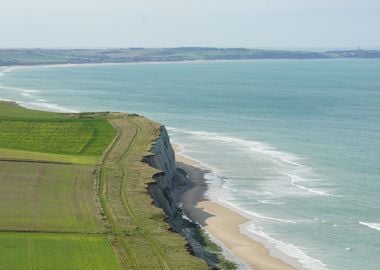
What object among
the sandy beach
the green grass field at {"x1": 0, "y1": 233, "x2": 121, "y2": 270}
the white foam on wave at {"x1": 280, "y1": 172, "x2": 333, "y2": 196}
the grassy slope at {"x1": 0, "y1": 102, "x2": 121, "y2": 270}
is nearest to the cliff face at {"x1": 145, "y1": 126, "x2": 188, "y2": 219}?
the sandy beach

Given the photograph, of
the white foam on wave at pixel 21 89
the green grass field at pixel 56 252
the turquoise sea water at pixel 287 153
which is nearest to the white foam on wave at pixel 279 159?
the turquoise sea water at pixel 287 153

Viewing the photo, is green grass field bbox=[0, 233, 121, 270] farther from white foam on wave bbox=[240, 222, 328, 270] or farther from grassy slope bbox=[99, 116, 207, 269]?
white foam on wave bbox=[240, 222, 328, 270]

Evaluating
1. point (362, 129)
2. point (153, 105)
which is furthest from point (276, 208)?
point (153, 105)

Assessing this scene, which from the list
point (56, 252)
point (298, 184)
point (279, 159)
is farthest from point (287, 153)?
point (56, 252)

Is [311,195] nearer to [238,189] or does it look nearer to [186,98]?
[238,189]

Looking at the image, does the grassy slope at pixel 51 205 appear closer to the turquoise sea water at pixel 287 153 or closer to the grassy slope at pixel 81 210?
the grassy slope at pixel 81 210

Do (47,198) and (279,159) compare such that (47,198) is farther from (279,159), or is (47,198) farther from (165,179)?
(279,159)
